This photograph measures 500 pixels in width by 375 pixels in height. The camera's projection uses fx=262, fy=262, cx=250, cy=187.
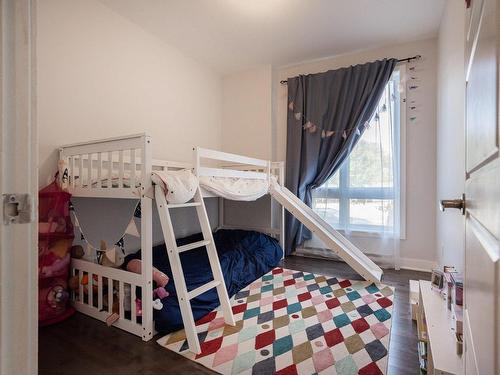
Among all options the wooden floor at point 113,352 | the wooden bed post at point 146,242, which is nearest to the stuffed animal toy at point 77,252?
the wooden floor at point 113,352

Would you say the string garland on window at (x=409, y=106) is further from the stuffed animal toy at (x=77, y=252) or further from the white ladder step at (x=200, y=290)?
the stuffed animal toy at (x=77, y=252)

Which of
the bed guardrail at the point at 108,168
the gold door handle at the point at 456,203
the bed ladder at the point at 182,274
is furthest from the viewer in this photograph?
the bed guardrail at the point at 108,168

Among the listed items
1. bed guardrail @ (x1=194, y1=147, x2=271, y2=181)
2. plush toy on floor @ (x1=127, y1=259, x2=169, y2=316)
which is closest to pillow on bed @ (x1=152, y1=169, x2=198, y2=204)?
bed guardrail @ (x1=194, y1=147, x2=271, y2=181)

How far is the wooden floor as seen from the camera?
1333mm

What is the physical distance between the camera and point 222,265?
2.25m

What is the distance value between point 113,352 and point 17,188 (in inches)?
53.6

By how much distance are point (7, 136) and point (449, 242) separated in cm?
257

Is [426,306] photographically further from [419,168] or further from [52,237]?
[52,237]

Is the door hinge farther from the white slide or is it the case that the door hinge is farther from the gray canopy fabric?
the gray canopy fabric

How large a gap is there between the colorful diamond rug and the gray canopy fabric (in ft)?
4.17

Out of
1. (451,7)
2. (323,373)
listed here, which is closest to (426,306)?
(323,373)

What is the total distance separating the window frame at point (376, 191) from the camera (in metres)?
2.98

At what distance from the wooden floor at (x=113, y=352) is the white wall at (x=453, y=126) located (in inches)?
22.9

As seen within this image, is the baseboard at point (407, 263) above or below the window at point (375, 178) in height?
below
